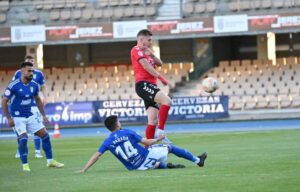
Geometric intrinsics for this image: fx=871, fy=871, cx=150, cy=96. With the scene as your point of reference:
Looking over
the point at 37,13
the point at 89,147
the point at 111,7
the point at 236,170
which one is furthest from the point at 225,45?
the point at 236,170

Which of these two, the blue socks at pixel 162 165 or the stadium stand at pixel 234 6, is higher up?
the stadium stand at pixel 234 6

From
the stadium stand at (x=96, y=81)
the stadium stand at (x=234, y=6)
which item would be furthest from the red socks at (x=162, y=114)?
the stadium stand at (x=234, y=6)

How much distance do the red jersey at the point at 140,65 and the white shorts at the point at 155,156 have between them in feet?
6.69

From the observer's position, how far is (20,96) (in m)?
15.9

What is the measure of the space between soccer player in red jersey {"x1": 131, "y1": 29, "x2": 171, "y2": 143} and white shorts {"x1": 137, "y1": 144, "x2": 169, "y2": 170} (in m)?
1.28

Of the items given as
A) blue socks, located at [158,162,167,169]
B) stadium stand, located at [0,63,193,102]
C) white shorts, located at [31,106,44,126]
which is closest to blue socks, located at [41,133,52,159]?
white shorts, located at [31,106,44,126]

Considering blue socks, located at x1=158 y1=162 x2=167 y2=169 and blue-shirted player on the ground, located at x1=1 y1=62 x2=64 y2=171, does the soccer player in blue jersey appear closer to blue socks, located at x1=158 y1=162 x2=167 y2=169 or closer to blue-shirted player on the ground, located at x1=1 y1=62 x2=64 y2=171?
blue socks, located at x1=158 y1=162 x2=167 y2=169

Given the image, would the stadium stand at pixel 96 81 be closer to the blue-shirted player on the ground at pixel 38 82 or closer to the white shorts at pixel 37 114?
the blue-shirted player on the ground at pixel 38 82

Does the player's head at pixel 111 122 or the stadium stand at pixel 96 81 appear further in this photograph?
the stadium stand at pixel 96 81

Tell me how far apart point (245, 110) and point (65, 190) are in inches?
1148

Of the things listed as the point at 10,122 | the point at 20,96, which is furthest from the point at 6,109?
the point at 20,96

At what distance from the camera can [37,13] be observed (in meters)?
45.2

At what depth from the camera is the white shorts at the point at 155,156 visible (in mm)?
13750

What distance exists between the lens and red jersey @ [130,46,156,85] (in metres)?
15.4
